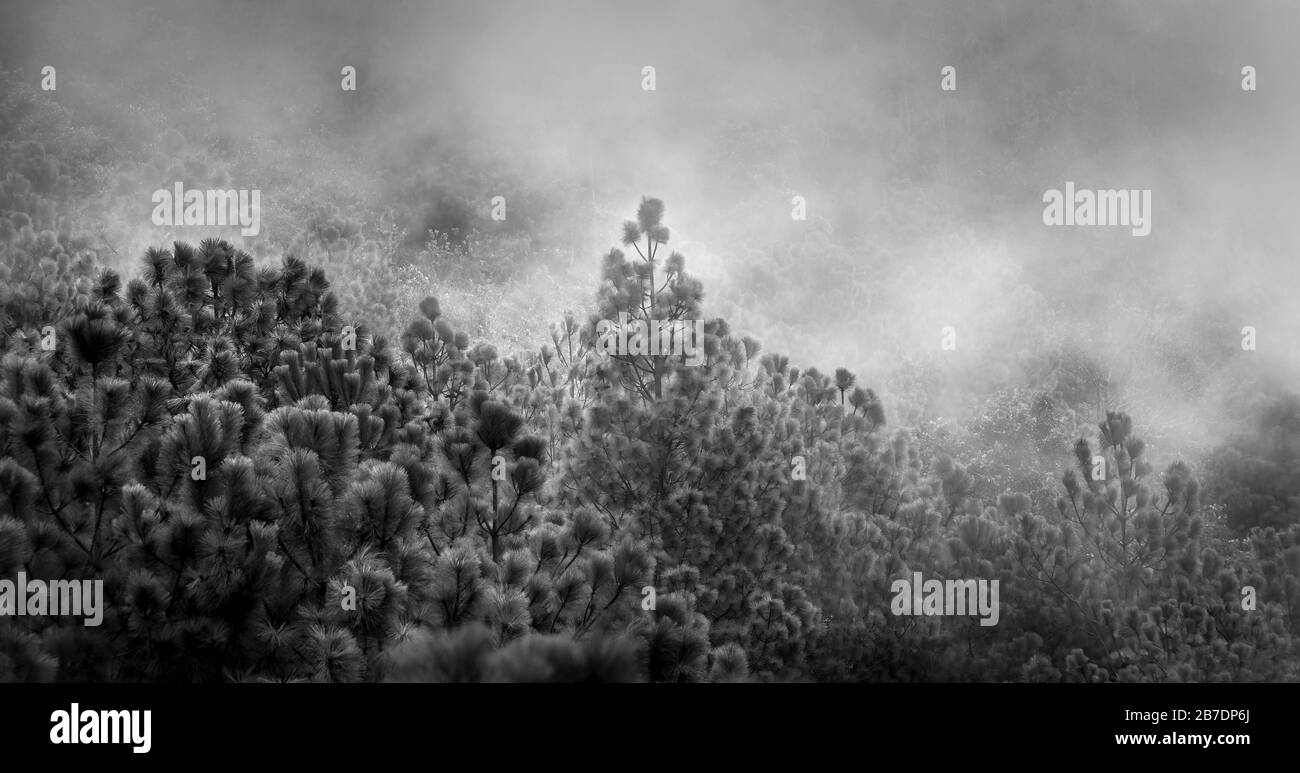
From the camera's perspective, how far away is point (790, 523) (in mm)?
5137

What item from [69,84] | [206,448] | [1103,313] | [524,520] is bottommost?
[524,520]

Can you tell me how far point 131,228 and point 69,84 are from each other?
12.6 m

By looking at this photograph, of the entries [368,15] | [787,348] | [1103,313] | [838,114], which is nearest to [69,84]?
[368,15]

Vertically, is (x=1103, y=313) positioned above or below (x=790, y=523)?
above

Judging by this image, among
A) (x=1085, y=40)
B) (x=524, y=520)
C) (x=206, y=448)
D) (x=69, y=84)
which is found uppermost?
(x=1085, y=40)

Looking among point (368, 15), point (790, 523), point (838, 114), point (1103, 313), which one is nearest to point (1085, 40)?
point (838, 114)

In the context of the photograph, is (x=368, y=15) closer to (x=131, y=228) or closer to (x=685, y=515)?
(x=131, y=228)
